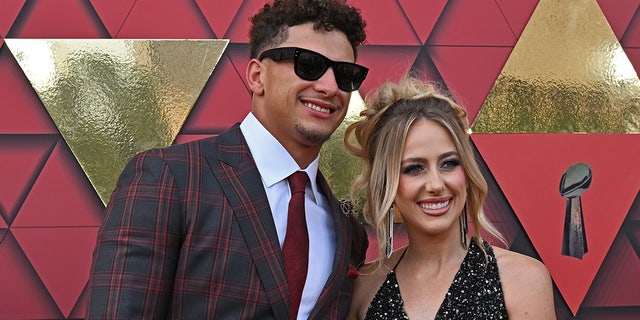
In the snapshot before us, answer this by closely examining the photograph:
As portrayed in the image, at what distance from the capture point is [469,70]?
2889 millimetres

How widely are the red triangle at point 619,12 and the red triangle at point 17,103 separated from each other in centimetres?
218

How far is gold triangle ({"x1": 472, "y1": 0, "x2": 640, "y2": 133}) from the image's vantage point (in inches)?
114

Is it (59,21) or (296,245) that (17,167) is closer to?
(59,21)

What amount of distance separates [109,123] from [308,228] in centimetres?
105

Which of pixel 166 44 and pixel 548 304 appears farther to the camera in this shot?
pixel 166 44

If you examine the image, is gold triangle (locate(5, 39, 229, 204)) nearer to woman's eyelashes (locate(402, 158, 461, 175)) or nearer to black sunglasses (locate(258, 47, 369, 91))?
black sunglasses (locate(258, 47, 369, 91))

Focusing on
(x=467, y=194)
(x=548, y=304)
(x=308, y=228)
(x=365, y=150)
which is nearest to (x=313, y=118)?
(x=308, y=228)

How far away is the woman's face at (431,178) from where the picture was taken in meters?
2.19

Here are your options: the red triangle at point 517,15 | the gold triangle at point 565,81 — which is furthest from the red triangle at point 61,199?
the red triangle at point 517,15

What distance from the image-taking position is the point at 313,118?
2.02 m

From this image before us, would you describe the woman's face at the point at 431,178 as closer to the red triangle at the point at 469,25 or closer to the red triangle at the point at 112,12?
the red triangle at the point at 469,25

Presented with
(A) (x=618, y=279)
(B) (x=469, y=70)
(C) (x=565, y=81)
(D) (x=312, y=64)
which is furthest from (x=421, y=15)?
(A) (x=618, y=279)

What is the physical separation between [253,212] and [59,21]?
4.21ft

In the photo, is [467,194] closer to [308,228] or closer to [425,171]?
[425,171]
